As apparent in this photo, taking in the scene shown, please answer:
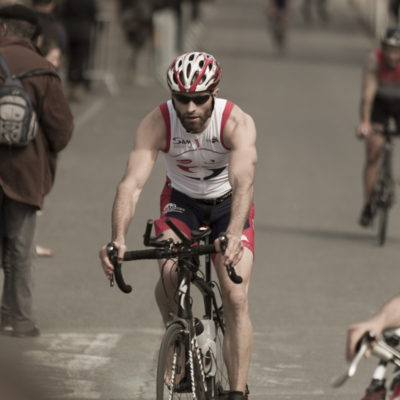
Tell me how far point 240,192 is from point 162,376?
1.03m

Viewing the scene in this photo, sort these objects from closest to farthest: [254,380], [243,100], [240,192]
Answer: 1. [240,192]
2. [254,380]
3. [243,100]

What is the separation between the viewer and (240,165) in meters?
5.70

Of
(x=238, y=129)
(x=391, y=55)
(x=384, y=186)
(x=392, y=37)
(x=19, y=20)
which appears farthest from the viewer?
(x=384, y=186)

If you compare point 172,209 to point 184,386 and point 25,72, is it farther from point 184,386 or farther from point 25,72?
point 25,72

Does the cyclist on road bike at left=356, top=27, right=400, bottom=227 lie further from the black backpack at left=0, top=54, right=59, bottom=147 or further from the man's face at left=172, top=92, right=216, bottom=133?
the man's face at left=172, top=92, right=216, bottom=133

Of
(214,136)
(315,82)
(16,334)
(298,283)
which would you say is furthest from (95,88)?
(214,136)

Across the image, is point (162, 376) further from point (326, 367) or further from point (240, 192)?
point (326, 367)

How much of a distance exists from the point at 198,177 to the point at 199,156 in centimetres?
18

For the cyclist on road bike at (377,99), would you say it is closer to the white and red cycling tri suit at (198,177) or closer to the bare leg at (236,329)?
the white and red cycling tri suit at (198,177)

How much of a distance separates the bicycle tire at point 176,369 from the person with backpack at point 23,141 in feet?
7.94

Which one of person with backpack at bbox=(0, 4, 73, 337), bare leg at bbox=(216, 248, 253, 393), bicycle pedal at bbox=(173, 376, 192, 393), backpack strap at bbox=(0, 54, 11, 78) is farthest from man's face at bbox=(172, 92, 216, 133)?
backpack strap at bbox=(0, 54, 11, 78)

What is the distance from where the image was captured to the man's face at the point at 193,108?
18.5 ft

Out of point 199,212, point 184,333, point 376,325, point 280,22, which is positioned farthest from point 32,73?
point 280,22

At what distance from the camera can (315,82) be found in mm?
28281
